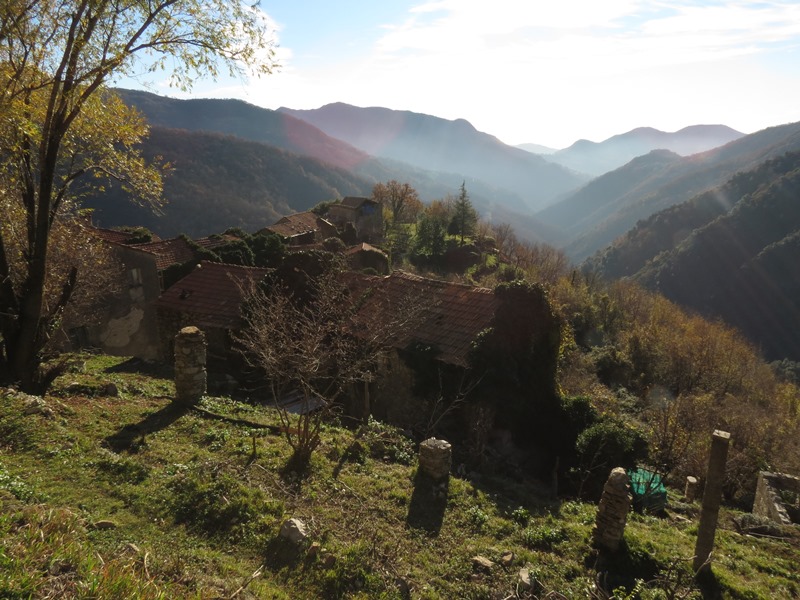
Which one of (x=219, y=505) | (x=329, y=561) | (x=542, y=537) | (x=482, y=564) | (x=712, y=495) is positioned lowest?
(x=542, y=537)

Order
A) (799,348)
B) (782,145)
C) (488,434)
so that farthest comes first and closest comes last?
(782,145) < (799,348) < (488,434)

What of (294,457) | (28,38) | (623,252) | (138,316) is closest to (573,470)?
(294,457)

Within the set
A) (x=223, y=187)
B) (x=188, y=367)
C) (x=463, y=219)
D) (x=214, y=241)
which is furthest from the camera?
(x=223, y=187)

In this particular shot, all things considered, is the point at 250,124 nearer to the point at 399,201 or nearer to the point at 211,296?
the point at 399,201

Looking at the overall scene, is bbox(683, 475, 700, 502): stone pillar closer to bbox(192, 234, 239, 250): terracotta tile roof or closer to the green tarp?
the green tarp

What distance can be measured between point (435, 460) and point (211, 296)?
13688mm

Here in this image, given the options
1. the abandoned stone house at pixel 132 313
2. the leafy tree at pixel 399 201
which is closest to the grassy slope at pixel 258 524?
the abandoned stone house at pixel 132 313

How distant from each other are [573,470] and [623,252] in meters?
106

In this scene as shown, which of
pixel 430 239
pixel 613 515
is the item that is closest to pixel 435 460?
pixel 613 515

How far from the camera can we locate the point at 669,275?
88188 millimetres

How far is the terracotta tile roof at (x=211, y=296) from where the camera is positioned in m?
18.4

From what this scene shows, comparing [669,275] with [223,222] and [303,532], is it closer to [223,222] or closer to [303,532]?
[223,222]

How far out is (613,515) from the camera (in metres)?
7.71

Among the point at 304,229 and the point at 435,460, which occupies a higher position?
the point at 304,229
